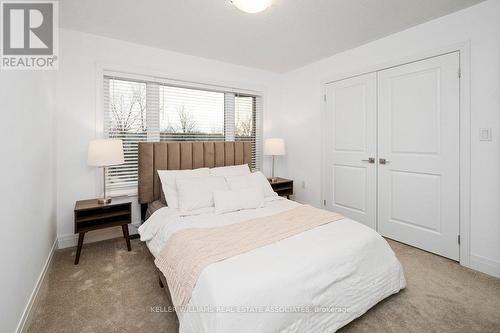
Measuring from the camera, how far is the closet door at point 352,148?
10.5 feet

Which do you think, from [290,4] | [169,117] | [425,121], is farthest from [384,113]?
[169,117]

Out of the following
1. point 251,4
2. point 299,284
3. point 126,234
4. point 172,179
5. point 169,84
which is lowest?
point 126,234

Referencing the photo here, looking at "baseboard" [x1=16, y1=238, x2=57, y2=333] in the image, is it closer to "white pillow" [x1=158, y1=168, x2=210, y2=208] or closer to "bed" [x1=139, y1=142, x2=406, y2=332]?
"bed" [x1=139, y1=142, x2=406, y2=332]

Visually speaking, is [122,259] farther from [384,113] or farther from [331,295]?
[384,113]

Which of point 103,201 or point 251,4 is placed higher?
point 251,4

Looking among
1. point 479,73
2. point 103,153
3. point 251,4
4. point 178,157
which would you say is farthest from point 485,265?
point 103,153

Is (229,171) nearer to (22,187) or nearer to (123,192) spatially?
(123,192)

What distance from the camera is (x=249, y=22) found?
261cm

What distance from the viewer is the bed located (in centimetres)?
121

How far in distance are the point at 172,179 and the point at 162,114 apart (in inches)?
43.1

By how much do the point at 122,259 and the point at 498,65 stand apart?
4.07 metres

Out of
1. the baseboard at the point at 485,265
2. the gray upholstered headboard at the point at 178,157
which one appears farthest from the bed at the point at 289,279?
the baseboard at the point at 485,265

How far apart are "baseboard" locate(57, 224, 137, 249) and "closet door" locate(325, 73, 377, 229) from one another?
295cm

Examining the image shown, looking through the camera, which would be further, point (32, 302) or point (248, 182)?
point (248, 182)
